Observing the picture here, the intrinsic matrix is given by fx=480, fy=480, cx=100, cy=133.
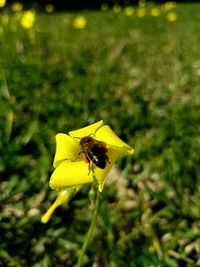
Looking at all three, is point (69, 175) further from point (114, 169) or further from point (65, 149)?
point (114, 169)

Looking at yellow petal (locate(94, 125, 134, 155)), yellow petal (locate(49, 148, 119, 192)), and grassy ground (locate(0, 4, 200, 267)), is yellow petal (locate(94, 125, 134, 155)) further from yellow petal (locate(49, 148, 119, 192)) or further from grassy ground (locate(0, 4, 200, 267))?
grassy ground (locate(0, 4, 200, 267))

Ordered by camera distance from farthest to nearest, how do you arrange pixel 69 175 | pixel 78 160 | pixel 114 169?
pixel 114 169 < pixel 78 160 < pixel 69 175

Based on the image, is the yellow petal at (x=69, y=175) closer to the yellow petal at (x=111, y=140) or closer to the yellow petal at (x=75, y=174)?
the yellow petal at (x=75, y=174)

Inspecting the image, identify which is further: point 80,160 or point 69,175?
point 80,160

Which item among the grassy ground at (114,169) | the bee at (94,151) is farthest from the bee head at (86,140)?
the grassy ground at (114,169)

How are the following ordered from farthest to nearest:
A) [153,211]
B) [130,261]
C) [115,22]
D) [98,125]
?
[115,22] → [153,211] → [130,261] → [98,125]

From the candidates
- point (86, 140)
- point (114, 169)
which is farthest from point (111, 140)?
point (114, 169)

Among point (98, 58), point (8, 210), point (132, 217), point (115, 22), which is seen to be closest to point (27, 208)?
point (8, 210)

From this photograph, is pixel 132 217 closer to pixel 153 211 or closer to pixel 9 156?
pixel 153 211
